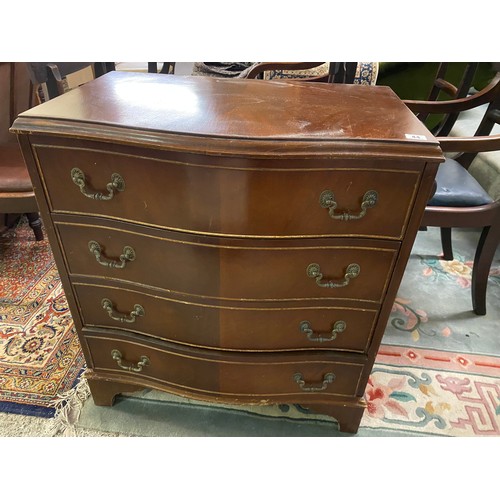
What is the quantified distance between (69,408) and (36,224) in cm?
112

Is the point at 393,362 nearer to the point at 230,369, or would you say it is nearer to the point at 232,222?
the point at 230,369

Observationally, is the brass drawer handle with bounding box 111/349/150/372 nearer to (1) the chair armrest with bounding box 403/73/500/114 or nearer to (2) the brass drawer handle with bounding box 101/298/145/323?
(2) the brass drawer handle with bounding box 101/298/145/323

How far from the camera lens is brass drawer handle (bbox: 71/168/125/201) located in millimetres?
818

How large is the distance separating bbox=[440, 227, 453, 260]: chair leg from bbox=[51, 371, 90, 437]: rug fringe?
187cm

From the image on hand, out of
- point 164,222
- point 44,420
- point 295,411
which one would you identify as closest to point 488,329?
point 295,411

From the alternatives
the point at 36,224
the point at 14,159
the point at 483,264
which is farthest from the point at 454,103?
the point at 36,224

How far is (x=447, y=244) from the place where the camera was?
2.00 m

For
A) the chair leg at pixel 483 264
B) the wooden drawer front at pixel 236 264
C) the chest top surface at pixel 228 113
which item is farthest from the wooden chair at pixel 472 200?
the wooden drawer front at pixel 236 264

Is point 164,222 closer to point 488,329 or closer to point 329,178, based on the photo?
point 329,178

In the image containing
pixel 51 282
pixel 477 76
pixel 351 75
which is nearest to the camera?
pixel 351 75

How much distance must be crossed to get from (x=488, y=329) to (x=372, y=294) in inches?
42.0

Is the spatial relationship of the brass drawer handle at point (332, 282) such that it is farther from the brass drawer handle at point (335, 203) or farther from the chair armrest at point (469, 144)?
the chair armrest at point (469, 144)

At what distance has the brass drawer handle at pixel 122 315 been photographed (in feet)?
3.37

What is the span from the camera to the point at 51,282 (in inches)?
70.5
